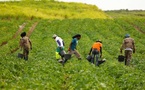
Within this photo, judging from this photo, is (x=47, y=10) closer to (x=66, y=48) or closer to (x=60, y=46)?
(x=66, y=48)

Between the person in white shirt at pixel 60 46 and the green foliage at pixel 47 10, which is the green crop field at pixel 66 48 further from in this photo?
the person in white shirt at pixel 60 46

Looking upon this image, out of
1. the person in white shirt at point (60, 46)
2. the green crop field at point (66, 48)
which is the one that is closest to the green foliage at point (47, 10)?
the green crop field at point (66, 48)

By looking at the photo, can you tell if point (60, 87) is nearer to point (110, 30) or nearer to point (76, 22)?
point (110, 30)

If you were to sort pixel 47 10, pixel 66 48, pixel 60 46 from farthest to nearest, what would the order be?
pixel 47 10 → pixel 66 48 → pixel 60 46

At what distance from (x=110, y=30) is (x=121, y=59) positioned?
30.3 m

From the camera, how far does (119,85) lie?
52.4 ft

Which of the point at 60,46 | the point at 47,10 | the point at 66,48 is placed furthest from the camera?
the point at 47,10

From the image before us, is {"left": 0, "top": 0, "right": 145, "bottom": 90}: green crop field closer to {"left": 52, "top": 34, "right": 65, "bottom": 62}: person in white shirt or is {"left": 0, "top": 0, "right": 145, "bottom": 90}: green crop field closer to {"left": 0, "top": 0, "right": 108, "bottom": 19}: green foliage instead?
{"left": 0, "top": 0, "right": 108, "bottom": 19}: green foliage

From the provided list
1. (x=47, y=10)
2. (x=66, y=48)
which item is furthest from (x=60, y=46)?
(x=47, y=10)

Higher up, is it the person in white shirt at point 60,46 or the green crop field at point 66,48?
the person in white shirt at point 60,46

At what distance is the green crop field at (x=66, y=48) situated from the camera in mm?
15373

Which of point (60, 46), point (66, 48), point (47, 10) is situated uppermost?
point (60, 46)

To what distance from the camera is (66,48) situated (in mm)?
33188

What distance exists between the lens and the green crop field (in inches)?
605
